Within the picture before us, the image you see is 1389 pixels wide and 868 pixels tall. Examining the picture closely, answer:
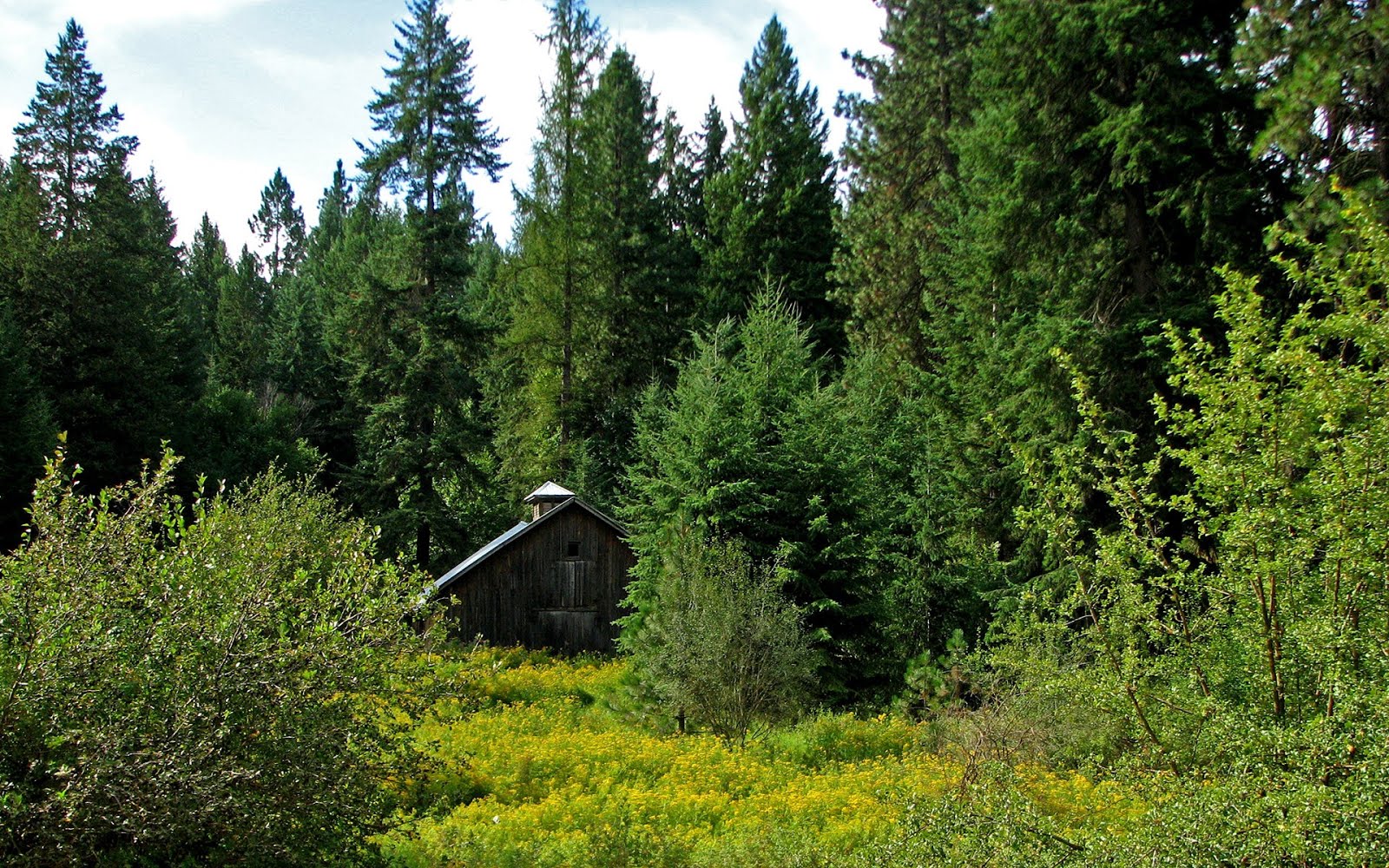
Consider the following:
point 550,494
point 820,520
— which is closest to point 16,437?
point 550,494

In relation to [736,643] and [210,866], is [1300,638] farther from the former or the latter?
[736,643]

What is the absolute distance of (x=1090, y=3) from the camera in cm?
1565

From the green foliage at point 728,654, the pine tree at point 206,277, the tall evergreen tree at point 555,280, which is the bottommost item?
the green foliage at point 728,654

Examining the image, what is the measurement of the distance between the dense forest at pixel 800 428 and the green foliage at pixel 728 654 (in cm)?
7

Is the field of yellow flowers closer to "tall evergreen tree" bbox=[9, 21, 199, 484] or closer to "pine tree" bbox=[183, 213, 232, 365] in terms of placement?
"tall evergreen tree" bbox=[9, 21, 199, 484]

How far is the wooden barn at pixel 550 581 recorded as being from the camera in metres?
24.1

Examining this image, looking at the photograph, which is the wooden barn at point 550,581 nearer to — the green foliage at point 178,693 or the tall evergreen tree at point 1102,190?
the tall evergreen tree at point 1102,190

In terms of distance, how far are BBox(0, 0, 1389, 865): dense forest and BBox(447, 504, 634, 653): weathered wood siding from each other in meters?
3.20

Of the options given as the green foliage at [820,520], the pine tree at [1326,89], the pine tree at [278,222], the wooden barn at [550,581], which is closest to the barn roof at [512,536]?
the wooden barn at [550,581]

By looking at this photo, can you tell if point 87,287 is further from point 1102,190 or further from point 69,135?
point 1102,190

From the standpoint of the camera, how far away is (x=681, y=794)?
10594 millimetres

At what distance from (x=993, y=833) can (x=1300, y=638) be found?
1965 mm

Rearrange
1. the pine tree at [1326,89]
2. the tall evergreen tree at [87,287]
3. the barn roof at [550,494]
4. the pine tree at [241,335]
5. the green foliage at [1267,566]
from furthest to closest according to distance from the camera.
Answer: the pine tree at [241,335]
the tall evergreen tree at [87,287]
the barn roof at [550,494]
the pine tree at [1326,89]
the green foliage at [1267,566]

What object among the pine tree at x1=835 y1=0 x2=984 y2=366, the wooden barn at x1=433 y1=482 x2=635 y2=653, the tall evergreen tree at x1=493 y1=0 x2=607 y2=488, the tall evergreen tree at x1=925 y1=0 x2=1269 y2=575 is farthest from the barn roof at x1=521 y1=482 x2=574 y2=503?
the tall evergreen tree at x1=925 y1=0 x2=1269 y2=575
